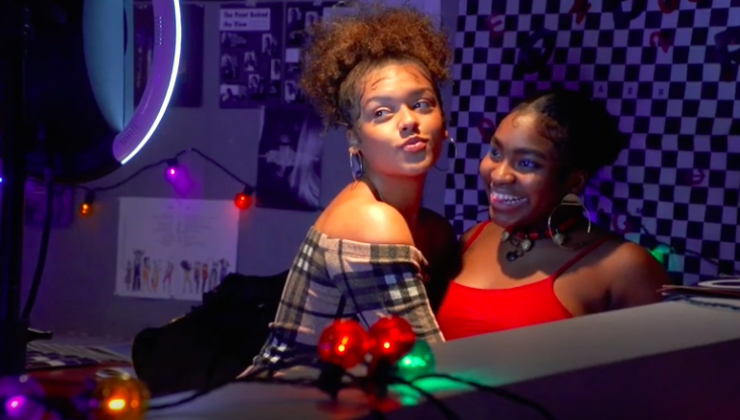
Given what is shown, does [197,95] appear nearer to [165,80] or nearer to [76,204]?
[76,204]

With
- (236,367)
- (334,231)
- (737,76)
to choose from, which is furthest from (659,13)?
(236,367)

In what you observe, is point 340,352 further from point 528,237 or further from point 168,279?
point 168,279

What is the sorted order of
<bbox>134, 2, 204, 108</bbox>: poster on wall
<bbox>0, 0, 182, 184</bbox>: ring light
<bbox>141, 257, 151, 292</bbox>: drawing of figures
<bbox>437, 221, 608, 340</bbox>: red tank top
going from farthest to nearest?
<bbox>141, 257, 151, 292</bbox>: drawing of figures
<bbox>134, 2, 204, 108</bbox>: poster on wall
<bbox>437, 221, 608, 340</bbox>: red tank top
<bbox>0, 0, 182, 184</bbox>: ring light

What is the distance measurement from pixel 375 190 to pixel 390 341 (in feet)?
2.58

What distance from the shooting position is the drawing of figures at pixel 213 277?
259 centimetres

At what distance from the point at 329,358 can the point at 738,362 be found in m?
0.52

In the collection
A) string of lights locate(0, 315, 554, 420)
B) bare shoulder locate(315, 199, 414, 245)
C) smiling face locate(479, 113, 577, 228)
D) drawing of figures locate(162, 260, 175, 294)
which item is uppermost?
smiling face locate(479, 113, 577, 228)

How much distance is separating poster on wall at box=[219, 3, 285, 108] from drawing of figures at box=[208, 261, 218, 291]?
497 mm

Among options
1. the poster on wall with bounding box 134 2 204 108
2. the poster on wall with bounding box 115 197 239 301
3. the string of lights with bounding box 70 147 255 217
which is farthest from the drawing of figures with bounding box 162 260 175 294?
the poster on wall with bounding box 134 2 204 108

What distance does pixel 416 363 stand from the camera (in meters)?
0.61

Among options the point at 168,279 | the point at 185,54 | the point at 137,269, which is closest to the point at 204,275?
the point at 168,279

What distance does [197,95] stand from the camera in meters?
2.60

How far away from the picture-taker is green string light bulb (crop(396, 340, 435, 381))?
0.60 meters

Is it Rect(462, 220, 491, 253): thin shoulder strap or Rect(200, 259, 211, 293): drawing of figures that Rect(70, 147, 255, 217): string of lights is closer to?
Rect(200, 259, 211, 293): drawing of figures
